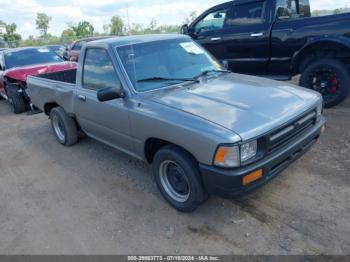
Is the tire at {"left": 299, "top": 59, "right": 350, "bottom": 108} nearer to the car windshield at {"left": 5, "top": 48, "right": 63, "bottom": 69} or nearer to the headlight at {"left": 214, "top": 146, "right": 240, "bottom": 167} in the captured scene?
the headlight at {"left": 214, "top": 146, "right": 240, "bottom": 167}

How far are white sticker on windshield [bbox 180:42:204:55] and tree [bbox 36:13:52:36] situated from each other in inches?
1907

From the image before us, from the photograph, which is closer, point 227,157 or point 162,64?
point 227,157

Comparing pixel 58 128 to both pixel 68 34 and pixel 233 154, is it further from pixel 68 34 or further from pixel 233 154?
pixel 68 34

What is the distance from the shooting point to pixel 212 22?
7.12 metres

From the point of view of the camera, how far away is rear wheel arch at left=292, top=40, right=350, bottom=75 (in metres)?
5.29

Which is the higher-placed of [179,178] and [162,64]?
[162,64]

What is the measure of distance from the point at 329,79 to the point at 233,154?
3964 millimetres

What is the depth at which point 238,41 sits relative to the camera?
661cm

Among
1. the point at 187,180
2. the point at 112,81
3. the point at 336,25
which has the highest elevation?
the point at 336,25

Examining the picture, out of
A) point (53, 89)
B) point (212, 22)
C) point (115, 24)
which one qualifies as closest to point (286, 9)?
point (212, 22)

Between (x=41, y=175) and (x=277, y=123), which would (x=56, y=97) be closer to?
(x=41, y=175)

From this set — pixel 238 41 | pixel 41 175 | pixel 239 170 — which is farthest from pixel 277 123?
pixel 238 41

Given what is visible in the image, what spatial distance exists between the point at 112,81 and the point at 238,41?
13.0 ft

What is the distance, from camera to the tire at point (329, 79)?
525 cm
